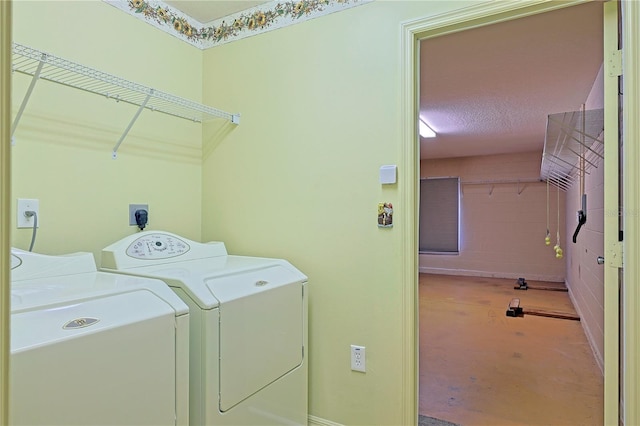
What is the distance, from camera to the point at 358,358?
6.35ft

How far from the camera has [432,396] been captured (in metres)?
2.48

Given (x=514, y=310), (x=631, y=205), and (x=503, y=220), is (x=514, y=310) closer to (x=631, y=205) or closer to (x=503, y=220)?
(x=503, y=220)

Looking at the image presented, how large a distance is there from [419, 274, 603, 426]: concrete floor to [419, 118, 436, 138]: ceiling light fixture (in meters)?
2.27

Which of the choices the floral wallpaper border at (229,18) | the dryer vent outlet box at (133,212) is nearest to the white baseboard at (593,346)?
the floral wallpaper border at (229,18)

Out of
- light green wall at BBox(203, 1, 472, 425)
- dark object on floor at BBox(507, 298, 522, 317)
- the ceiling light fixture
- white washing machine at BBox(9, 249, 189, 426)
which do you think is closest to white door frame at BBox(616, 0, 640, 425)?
light green wall at BBox(203, 1, 472, 425)

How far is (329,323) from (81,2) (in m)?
2.01

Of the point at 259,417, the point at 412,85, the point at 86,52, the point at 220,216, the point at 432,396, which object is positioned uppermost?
the point at 86,52

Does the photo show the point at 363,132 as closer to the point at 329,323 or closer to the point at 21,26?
the point at 329,323

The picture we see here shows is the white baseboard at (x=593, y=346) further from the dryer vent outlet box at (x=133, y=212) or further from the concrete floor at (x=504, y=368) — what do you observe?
the dryer vent outlet box at (x=133, y=212)

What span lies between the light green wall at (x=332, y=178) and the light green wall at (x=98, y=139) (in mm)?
282

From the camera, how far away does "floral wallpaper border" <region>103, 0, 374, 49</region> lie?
6.63 ft

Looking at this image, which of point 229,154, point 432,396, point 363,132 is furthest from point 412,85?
point 432,396

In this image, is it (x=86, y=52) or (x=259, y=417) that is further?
(x=86, y=52)

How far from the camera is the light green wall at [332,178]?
1.86 metres
